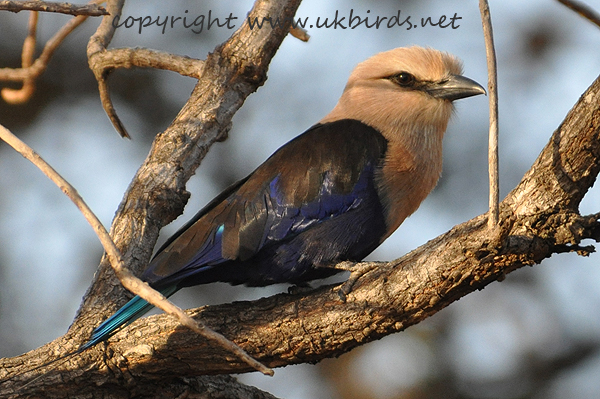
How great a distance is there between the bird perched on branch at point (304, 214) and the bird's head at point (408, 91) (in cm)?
23

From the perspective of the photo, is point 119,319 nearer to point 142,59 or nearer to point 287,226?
point 287,226

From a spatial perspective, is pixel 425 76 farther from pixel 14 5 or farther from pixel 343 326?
pixel 14 5

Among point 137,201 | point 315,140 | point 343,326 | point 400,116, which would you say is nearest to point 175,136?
point 137,201

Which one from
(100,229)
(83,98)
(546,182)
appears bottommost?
(546,182)

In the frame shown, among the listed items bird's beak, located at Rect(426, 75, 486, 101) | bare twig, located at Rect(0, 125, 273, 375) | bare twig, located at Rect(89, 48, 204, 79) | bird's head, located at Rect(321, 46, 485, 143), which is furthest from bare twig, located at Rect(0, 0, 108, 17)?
bird's beak, located at Rect(426, 75, 486, 101)

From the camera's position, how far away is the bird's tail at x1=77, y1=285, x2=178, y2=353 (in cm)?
368

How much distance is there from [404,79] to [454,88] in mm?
328

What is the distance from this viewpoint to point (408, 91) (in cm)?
501

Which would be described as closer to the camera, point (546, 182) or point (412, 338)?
point (546, 182)

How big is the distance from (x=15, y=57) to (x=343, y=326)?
617 cm

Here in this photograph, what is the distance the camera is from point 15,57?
8336 millimetres

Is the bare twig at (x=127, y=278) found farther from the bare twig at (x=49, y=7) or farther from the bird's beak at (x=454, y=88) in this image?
the bird's beak at (x=454, y=88)

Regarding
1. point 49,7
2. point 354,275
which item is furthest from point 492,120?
point 49,7

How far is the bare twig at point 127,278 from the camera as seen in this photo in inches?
106
